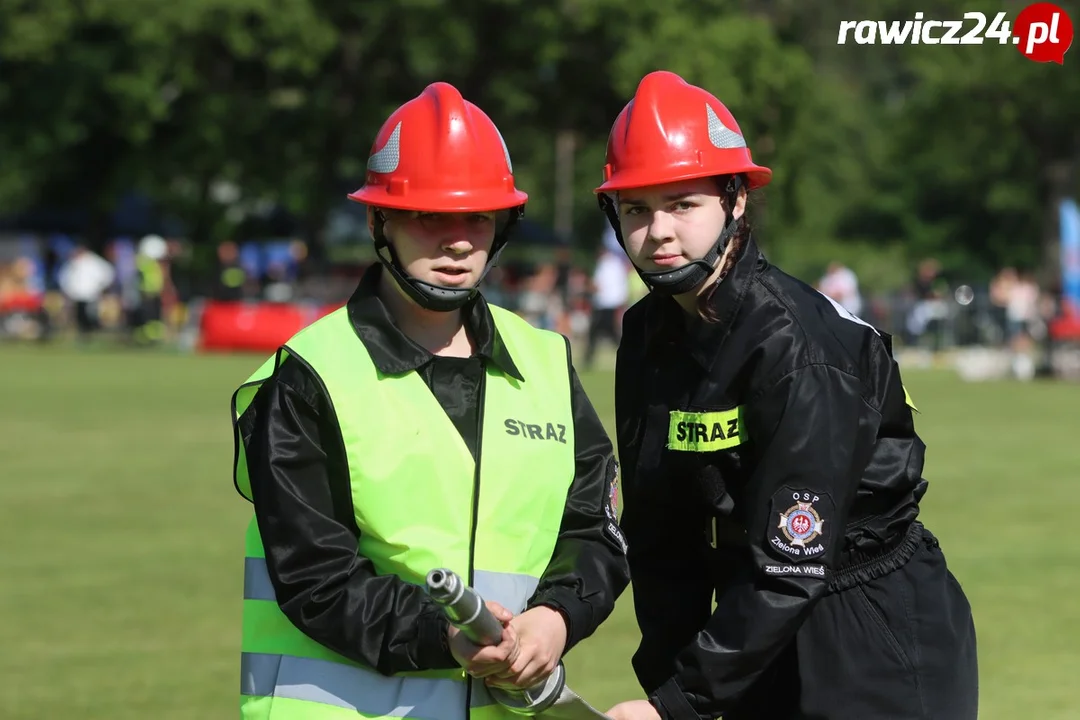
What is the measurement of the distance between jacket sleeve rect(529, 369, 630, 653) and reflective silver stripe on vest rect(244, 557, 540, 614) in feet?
0.10

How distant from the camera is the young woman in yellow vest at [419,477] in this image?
331 cm

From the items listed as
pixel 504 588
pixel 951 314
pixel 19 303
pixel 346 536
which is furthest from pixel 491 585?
pixel 19 303

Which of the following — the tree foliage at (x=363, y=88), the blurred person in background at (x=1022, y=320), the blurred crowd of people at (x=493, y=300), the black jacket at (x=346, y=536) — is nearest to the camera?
the black jacket at (x=346, y=536)

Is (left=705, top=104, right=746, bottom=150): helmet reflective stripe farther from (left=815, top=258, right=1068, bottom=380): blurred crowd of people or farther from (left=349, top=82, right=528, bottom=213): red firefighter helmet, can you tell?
(left=815, top=258, right=1068, bottom=380): blurred crowd of people

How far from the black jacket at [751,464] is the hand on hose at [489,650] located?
48cm

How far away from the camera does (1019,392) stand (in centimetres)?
2419

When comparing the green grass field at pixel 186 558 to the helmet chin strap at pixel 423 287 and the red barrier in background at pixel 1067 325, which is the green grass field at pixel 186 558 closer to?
the helmet chin strap at pixel 423 287

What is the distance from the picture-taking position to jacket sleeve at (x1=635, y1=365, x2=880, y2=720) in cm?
343

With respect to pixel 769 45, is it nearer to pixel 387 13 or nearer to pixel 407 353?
pixel 387 13

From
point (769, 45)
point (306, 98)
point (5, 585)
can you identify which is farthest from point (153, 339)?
point (5, 585)

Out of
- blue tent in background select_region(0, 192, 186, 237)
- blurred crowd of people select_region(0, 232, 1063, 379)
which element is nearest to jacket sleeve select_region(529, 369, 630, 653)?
blurred crowd of people select_region(0, 232, 1063, 379)

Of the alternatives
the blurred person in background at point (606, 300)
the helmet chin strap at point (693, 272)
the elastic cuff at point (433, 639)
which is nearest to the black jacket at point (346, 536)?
the elastic cuff at point (433, 639)

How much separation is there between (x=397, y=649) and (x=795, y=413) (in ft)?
3.10

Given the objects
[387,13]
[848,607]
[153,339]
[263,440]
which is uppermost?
[387,13]
